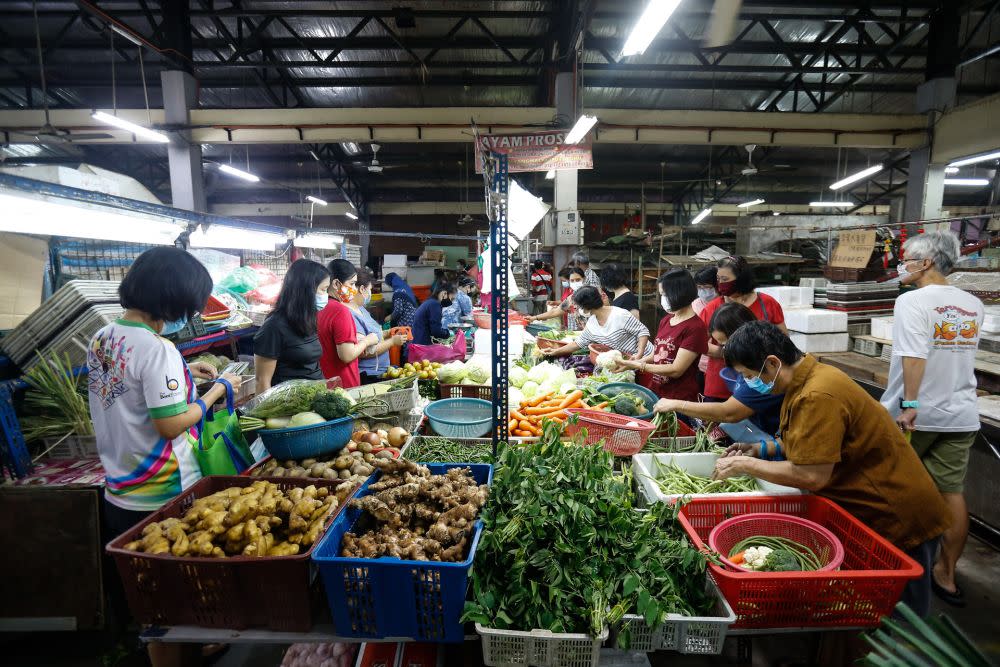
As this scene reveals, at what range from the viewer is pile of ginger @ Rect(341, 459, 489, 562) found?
170 centimetres

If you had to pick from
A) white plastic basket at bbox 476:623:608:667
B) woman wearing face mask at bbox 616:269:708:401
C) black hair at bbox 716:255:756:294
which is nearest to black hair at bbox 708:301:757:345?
woman wearing face mask at bbox 616:269:708:401

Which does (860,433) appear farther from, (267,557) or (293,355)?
(293,355)

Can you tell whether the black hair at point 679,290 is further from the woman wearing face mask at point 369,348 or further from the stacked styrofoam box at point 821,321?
the stacked styrofoam box at point 821,321

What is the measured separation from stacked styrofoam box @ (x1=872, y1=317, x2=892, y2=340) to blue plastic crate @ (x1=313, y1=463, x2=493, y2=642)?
21.5ft

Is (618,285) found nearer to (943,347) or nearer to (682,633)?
(943,347)

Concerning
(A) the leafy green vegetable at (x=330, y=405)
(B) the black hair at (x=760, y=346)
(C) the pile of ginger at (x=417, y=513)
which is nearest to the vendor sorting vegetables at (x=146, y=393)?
(A) the leafy green vegetable at (x=330, y=405)

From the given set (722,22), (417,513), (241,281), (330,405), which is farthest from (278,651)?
(722,22)

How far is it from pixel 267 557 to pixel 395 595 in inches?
18.2

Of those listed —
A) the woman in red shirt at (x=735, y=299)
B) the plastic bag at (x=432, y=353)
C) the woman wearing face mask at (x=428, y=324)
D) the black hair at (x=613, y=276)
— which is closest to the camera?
the woman in red shirt at (x=735, y=299)

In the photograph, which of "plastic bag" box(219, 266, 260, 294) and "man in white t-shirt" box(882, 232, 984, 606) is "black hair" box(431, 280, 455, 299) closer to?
"plastic bag" box(219, 266, 260, 294)

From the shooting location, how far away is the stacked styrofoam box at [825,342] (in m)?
6.29

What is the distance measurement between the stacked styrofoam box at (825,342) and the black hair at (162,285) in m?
7.01

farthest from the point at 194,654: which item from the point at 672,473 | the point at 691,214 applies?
the point at 691,214

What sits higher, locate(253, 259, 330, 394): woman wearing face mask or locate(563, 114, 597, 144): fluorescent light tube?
locate(563, 114, 597, 144): fluorescent light tube
